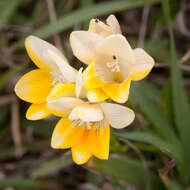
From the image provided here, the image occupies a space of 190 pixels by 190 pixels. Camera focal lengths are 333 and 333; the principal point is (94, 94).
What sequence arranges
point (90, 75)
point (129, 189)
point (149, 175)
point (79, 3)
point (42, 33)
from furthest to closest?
1. point (79, 3)
2. point (42, 33)
3. point (129, 189)
4. point (149, 175)
5. point (90, 75)

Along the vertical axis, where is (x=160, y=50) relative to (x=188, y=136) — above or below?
above

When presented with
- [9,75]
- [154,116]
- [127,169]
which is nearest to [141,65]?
[154,116]

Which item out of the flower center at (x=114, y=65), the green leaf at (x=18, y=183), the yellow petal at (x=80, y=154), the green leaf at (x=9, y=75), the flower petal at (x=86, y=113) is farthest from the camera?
the green leaf at (x=9, y=75)

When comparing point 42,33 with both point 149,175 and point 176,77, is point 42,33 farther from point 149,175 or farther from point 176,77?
point 149,175

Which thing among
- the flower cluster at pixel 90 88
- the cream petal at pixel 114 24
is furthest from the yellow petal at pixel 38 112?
the cream petal at pixel 114 24

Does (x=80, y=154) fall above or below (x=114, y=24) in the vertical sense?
below

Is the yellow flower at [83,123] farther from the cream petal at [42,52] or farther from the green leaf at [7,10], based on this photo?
the green leaf at [7,10]

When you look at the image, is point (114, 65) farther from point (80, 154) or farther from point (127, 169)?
point (127, 169)

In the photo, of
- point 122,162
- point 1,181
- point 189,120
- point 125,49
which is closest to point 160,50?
point 189,120
